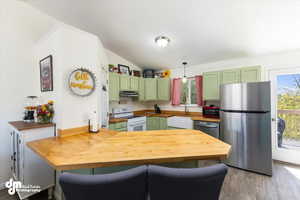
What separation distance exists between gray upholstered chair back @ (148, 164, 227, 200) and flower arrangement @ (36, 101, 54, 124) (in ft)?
5.95

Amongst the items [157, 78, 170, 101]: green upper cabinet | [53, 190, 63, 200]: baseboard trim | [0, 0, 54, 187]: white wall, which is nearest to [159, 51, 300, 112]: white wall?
[157, 78, 170, 101]: green upper cabinet

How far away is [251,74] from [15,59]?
4.48 m

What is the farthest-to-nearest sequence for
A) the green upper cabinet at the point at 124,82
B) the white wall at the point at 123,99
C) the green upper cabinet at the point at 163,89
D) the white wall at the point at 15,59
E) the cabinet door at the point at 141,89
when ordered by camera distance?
the green upper cabinet at the point at 163,89 < the cabinet door at the point at 141,89 < the white wall at the point at 123,99 < the green upper cabinet at the point at 124,82 < the white wall at the point at 15,59

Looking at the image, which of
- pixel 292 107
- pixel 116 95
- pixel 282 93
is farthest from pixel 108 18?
pixel 292 107

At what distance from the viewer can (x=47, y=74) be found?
2.03 m

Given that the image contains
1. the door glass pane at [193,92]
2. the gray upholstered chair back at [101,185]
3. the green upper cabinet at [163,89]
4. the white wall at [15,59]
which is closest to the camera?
the gray upholstered chair back at [101,185]

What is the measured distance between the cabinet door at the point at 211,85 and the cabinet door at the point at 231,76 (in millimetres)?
122

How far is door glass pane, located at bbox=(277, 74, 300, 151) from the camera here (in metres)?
2.81

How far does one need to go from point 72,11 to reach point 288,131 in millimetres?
4821

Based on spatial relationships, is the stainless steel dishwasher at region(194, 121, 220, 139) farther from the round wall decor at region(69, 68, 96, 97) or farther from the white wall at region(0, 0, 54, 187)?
the white wall at region(0, 0, 54, 187)

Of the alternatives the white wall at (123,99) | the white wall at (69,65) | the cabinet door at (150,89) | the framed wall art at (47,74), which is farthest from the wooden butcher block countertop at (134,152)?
the cabinet door at (150,89)

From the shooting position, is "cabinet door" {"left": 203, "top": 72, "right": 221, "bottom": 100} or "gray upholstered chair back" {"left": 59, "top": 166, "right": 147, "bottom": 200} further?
"cabinet door" {"left": 203, "top": 72, "right": 221, "bottom": 100}

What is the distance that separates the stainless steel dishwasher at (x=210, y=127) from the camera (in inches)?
114

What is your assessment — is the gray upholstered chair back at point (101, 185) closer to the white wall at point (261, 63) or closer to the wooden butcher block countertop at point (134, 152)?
the wooden butcher block countertop at point (134, 152)
